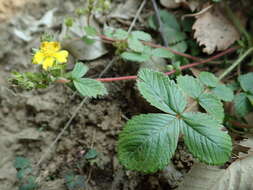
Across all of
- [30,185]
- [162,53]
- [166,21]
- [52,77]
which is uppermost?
[166,21]

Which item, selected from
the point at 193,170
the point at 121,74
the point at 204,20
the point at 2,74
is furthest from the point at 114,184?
the point at 204,20

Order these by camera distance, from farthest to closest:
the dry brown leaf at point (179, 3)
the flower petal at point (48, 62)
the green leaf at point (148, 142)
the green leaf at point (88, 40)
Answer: the dry brown leaf at point (179, 3) → the green leaf at point (88, 40) → the flower petal at point (48, 62) → the green leaf at point (148, 142)

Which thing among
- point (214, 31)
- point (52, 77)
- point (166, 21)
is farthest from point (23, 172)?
point (214, 31)

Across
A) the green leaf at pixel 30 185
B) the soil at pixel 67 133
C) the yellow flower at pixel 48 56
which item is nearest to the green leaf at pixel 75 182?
the soil at pixel 67 133

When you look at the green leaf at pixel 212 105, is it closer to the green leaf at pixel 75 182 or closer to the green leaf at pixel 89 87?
the green leaf at pixel 89 87

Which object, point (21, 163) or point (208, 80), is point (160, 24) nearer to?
point (208, 80)

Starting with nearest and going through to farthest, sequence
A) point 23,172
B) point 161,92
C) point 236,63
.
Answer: point 161,92 < point 23,172 < point 236,63

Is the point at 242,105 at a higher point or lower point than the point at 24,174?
higher
